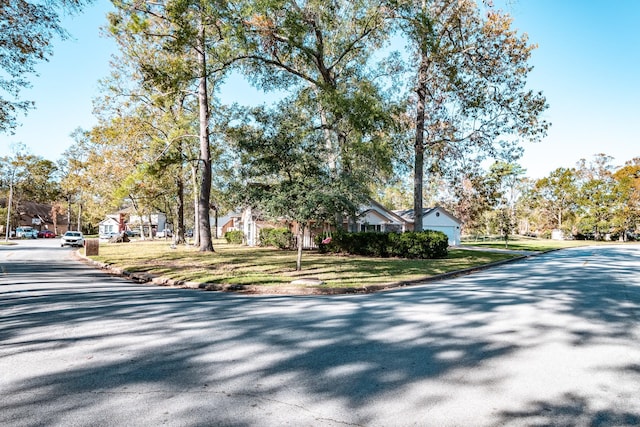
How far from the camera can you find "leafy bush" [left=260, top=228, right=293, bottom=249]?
30359 mm

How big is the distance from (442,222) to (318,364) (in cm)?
3558

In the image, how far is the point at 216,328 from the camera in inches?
230

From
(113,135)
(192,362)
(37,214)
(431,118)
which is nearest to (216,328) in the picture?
(192,362)

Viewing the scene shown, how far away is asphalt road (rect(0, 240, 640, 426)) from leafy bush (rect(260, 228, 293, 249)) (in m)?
22.4

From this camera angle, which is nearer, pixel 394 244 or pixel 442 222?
pixel 394 244

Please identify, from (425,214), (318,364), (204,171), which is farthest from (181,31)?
(425,214)

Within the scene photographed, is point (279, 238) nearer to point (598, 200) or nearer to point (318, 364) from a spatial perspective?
point (318, 364)

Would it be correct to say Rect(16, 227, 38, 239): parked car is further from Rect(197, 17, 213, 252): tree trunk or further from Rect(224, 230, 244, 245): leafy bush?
Rect(197, 17, 213, 252): tree trunk

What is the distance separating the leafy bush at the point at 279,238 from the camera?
30359mm

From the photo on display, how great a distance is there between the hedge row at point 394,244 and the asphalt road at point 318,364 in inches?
564

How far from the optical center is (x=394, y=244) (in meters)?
23.0

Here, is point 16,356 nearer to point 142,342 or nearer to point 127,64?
point 142,342

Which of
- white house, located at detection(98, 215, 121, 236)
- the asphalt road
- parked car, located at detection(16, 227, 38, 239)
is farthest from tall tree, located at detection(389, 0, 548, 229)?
white house, located at detection(98, 215, 121, 236)

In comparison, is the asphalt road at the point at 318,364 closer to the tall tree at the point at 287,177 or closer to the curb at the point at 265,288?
the curb at the point at 265,288
